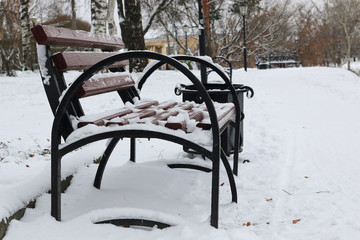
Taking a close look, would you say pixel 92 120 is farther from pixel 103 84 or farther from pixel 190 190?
pixel 190 190

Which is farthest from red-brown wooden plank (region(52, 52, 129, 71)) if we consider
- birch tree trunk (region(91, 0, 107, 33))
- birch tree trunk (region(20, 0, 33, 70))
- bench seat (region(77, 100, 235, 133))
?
birch tree trunk (region(20, 0, 33, 70))

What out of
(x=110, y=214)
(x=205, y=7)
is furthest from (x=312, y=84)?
(x=110, y=214)

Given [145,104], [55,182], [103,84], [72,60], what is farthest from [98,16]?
[55,182]

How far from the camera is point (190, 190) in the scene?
8.85 ft

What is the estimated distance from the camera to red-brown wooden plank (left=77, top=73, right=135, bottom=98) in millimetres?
2079

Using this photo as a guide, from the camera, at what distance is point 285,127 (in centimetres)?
563

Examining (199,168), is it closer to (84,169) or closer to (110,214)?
(84,169)

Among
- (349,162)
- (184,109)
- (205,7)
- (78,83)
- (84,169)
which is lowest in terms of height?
(349,162)

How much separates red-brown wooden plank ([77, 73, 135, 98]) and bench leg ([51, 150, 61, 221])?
14.4 inches

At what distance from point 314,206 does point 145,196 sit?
1.12 m

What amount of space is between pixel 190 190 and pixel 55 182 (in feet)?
3.45

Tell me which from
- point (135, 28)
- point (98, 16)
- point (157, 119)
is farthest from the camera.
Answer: point (135, 28)

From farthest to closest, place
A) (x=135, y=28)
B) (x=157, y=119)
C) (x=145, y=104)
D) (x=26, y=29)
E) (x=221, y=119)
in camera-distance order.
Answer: (x=26, y=29) < (x=135, y=28) < (x=145, y=104) < (x=221, y=119) < (x=157, y=119)

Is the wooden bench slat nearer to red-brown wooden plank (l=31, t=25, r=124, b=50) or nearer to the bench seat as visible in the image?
the bench seat
